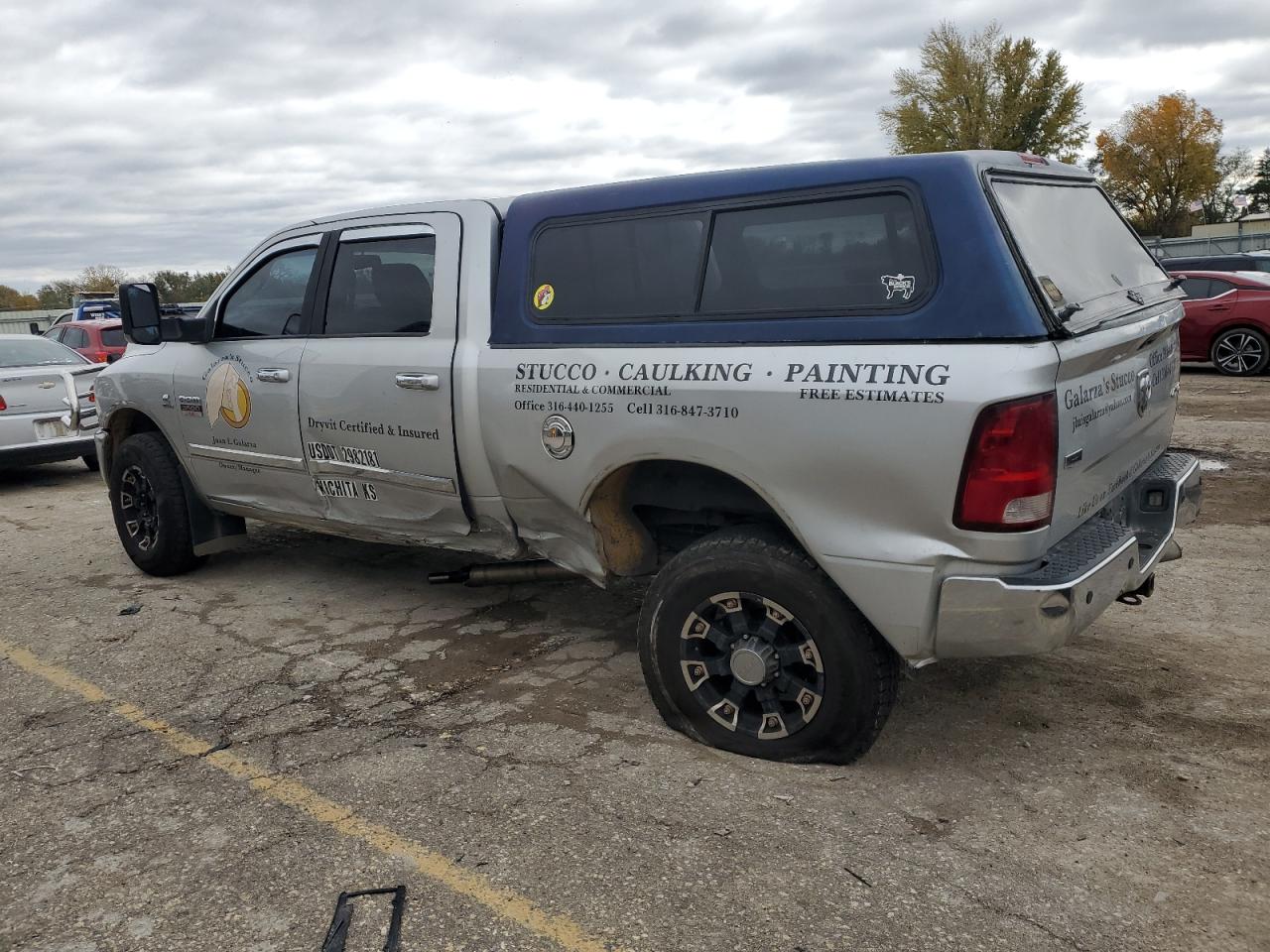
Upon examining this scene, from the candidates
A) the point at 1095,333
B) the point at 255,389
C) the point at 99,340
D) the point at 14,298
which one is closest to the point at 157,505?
the point at 255,389

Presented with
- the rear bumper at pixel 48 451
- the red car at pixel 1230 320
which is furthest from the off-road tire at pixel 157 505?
the red car at pixel 1230 320

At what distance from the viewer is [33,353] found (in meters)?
10.1

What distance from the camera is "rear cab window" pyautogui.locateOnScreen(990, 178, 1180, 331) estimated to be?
3.15 m

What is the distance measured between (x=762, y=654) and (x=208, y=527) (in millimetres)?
3822

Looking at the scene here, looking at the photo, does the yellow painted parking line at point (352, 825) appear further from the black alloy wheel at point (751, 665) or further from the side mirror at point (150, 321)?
the side mirror at point (150, 321)

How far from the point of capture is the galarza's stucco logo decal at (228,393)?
5184 mm

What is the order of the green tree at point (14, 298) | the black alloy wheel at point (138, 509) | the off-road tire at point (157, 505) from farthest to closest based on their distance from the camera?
the green tree at point (14, 298)
the black alloy wheel at point (138, 509)
the off-road tire at point (157, 505)

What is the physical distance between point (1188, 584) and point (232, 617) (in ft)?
15.7

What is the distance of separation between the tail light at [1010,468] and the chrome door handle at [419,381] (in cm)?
216

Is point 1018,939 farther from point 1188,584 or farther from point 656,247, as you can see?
point 1188,584

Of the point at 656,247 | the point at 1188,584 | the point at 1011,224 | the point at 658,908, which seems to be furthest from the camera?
the point at 1188,584

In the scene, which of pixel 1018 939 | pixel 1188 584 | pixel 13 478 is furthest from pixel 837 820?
pixel 13 478

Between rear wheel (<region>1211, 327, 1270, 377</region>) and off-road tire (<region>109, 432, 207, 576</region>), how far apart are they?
41.4 ft

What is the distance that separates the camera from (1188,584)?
5.29 m
